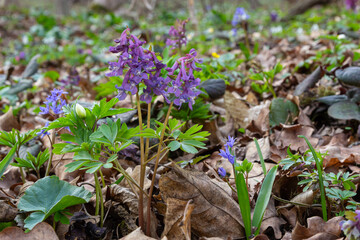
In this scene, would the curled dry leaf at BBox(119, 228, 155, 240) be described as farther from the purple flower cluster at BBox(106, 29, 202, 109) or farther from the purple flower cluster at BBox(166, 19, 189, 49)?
the purple flower cluster at BBox(166, 19, 189, 49)

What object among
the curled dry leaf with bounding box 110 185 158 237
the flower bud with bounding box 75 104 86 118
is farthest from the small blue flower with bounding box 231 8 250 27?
the flower bud with bounding box 75 104 86 118

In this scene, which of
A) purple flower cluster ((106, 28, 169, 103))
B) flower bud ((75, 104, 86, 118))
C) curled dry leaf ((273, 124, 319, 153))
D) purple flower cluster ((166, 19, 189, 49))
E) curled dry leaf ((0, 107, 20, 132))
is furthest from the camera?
purple flower cluster ((166, 19, 189, 49))

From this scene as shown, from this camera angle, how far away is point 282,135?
1.89 metres

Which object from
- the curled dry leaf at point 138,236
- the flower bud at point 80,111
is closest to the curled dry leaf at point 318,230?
the curled dry leaf at point 138,236

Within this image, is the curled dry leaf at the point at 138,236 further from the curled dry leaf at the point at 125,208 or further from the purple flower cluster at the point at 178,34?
the purple flower cluster at the point at 178,34

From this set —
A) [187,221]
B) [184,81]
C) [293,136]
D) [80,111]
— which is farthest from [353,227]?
[293,136]

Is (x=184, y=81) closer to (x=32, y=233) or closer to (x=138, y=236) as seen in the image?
(x=138, y=236)

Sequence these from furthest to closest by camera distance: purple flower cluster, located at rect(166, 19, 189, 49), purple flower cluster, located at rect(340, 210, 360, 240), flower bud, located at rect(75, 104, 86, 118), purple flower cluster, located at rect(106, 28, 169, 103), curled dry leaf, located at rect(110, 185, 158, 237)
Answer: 1. purple flower cluster, located at rect(166, 19, 189, 49)
2. curled dry leaf, located at rect(110, 185, 158, 237)
3. flower bud, located at rect(75, 104, 86, 118)
4. purple flower cluster, located at rect(106, 28, 169, 103)
5. purple flower cluster, located at rect(340, 210, 360, 240)

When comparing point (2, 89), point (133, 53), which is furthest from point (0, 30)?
point (133, 53)

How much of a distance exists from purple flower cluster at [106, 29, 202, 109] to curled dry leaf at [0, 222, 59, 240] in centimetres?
55

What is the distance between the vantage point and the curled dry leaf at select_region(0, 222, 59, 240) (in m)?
1.12

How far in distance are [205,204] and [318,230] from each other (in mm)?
397

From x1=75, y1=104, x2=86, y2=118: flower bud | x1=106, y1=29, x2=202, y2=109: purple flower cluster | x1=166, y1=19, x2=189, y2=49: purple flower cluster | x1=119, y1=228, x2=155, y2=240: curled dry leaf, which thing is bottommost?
x1=119, y1=228, x2=155, y2=240: curled dry leaf

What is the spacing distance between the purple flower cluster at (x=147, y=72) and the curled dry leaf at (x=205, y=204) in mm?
329
